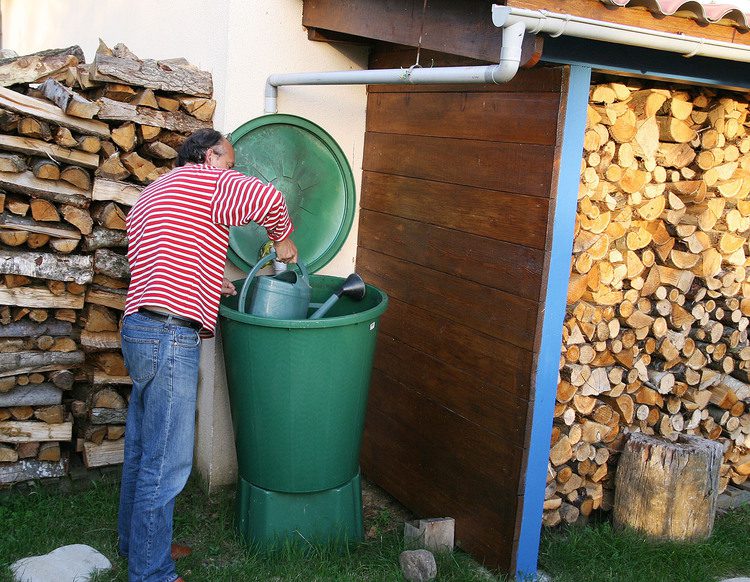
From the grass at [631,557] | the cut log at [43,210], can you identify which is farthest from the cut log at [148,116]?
the grass at [631,557]

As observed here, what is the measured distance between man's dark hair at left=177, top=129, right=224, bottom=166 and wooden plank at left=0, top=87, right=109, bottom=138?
71cm

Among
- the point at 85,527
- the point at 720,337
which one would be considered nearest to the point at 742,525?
the point at 720,337

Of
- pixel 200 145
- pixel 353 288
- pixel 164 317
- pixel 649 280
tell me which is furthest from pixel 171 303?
pixel 649 280

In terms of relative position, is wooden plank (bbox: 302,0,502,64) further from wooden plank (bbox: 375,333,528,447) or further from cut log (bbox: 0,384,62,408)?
cut log (bbox: 0,384,62,408)

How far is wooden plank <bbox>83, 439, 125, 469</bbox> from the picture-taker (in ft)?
13.5

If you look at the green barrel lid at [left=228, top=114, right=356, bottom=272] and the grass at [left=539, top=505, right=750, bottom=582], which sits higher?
the green barrel lid at [left=228, top=114, right=356, bottom=272]

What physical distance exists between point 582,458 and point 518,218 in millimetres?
1250

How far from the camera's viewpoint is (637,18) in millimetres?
2893

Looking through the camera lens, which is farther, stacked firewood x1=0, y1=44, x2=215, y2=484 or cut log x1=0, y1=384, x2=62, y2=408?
cut log x1=0, y1=384, x2=62, y2=408

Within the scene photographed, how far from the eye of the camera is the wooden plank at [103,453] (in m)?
4.10

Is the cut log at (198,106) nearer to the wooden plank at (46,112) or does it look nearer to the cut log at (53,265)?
the wooden plank at (46,112)

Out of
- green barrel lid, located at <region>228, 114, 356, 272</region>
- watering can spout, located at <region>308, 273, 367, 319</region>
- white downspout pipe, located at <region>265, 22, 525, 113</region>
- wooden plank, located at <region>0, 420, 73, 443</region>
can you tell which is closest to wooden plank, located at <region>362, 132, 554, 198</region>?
green barrel lid, located at <region>228, 114, 356, 272</region>

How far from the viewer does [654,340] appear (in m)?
3.89

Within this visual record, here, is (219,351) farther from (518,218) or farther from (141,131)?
(518,218)
